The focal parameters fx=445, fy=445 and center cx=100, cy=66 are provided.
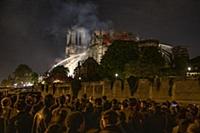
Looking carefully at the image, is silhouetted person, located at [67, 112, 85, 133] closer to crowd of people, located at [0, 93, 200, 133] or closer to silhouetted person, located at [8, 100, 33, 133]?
crowd of people, located at [0, 93, 200, 133]

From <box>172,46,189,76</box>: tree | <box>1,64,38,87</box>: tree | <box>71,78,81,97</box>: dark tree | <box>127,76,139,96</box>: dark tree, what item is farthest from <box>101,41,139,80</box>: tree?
<box>1,64,38,87</box>: tree

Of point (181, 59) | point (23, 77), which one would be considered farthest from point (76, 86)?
point (23, 77)

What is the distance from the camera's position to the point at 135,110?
10.6m

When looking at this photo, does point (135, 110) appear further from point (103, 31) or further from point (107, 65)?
point (103, 31)

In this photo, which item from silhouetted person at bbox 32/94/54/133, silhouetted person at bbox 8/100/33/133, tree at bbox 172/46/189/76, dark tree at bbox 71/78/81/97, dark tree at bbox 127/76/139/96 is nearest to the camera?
silhouetted person at bbox 8/100/33/133

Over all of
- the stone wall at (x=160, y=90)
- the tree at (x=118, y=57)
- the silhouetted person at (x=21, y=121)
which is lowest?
the silhouetted person at (x=21, y=121)

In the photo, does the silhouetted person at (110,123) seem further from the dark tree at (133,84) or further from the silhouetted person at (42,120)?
the dark tree at (133,84)

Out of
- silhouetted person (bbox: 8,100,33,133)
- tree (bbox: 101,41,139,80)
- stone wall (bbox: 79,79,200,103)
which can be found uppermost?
tree (bbox: 101,41,139,80)

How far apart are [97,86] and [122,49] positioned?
25.5 metres

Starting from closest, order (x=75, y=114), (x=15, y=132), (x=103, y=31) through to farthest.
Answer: (x=75, y=114) < (x=15, y=132) < (x=103, y=31)

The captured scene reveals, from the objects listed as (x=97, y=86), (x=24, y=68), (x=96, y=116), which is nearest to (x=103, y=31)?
(x=24, y=68)

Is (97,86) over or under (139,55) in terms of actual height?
under

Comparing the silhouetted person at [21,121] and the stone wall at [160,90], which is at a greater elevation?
the stone wall at [160,90]

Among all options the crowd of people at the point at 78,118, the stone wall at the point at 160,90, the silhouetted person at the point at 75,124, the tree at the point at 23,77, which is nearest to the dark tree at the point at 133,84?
the stone wall at the point at 160,90
